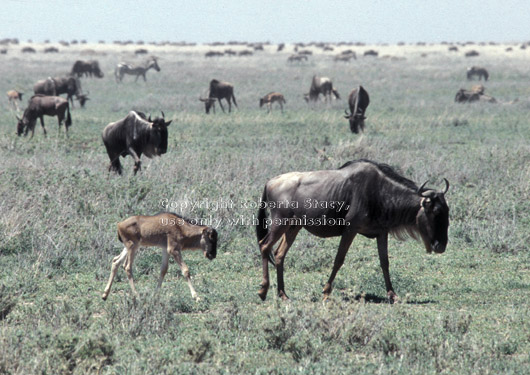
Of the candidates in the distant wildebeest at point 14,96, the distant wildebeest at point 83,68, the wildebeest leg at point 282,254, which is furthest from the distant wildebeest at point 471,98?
the distant wildebeest at point 83,68

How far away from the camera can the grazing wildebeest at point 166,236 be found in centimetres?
728

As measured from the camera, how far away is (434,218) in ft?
23.7

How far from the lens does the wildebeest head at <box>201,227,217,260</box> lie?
729cm

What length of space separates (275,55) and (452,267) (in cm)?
7103

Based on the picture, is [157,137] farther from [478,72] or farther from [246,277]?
[478,72]

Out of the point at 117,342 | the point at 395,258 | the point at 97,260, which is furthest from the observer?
the point at 395,258

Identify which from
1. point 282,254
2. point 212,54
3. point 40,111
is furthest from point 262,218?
point 212,54

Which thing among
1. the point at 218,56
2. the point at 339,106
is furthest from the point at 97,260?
the point at 218,56

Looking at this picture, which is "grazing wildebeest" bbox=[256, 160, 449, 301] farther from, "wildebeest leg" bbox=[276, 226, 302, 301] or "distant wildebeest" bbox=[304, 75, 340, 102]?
"distant wildebeest" bbox=[304, 75, 340, 102]

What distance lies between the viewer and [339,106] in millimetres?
28594

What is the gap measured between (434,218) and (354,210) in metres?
0.85

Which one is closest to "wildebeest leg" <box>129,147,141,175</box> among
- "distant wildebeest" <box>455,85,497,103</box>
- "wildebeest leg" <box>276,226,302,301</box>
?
"wildebeest leg" <box>276,226,302,301</box>

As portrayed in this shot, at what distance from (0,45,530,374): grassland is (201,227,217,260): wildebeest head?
499 mm

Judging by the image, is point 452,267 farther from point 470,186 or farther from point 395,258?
point 470,186
